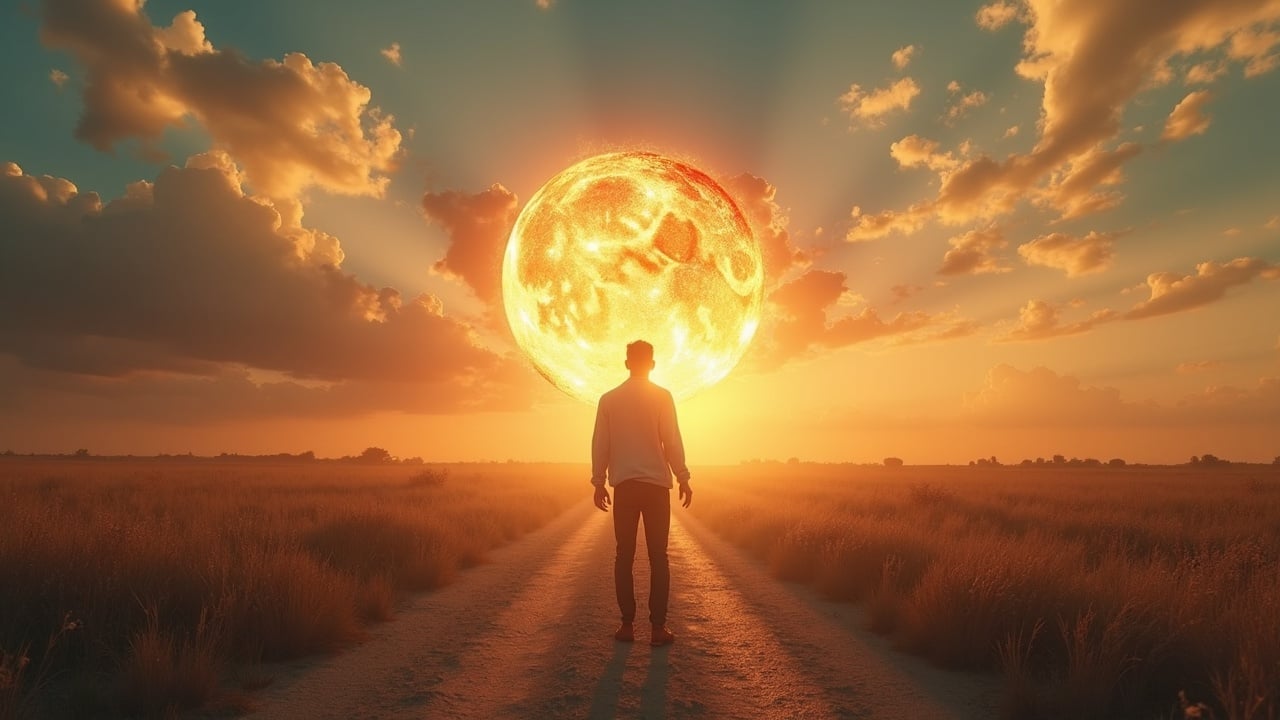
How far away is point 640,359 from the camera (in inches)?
260

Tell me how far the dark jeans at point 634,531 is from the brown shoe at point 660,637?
0.10 meters

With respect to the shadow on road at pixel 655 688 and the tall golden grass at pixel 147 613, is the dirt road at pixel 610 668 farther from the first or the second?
the tall golden grass at pixel 147 613

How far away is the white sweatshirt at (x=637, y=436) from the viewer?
20.4 ft

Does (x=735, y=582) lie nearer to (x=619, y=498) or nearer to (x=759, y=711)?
(x=619, y=498)

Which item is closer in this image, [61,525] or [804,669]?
[804,669]

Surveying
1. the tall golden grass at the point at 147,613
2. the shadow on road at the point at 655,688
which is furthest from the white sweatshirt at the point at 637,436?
the tall golden grass at the point at 147,613

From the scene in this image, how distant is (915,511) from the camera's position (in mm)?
18188

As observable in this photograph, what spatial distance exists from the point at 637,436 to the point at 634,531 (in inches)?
38.7

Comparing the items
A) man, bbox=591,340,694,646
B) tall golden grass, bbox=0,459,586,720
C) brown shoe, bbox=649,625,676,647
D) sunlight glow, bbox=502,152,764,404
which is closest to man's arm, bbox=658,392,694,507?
man, bbox=591,340,694,646

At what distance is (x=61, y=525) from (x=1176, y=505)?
3035 centimetres

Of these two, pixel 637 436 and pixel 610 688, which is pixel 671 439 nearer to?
pixel 637 436

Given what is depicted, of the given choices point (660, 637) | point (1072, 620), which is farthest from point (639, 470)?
point (1072, 620)

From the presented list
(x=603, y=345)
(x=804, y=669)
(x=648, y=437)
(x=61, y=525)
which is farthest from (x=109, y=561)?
(x=804, y=669)

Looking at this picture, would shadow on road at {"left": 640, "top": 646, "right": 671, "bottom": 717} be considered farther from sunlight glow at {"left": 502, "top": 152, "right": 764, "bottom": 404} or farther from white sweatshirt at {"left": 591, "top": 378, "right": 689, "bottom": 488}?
sunlight glow at {"left": 502, "top": 152, "right": 764, "bottom": 404}
